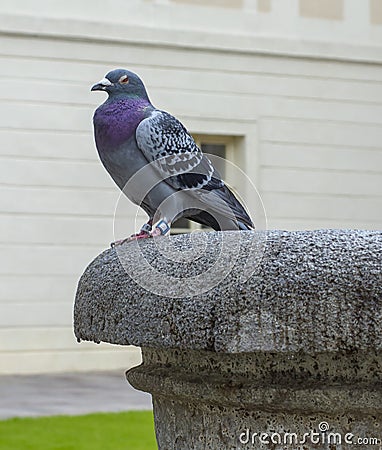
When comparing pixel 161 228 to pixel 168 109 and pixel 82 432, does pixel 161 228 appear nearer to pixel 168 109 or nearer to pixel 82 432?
pixel 82 432

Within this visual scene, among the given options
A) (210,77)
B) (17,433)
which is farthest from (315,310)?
(210,77)

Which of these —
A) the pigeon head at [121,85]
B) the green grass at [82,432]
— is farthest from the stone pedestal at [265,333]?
the green grass at [82,432]

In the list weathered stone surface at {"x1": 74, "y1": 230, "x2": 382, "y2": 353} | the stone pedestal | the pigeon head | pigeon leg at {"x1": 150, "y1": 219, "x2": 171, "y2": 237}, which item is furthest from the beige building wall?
weathered stone surface at {"x1": 74, "y1": 230, "x2": 382, "y2": 353}

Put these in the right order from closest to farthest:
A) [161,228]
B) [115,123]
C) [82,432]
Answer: [161,228], [115,123], [82,432]

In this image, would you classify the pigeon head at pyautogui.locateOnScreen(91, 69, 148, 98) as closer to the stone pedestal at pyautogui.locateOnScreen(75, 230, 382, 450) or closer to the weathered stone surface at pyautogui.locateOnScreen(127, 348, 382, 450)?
the stone pedestal at pyautogui.locateOnScreen(75, 230, 382, 450)

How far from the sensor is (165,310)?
6.59 feet

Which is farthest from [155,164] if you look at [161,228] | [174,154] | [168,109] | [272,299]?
[168,109]

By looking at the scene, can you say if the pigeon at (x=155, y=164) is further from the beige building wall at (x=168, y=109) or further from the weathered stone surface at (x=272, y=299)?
the beige building wall at (x=168, y=109)

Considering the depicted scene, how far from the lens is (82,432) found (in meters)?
5.88

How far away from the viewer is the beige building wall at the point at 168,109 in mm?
9727

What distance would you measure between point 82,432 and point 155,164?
11.9 ft

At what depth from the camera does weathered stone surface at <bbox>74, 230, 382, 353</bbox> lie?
1896mm

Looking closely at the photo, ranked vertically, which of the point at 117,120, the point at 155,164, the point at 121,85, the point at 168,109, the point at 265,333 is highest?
the point at 168,109

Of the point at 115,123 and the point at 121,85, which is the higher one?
the point at 121,85
